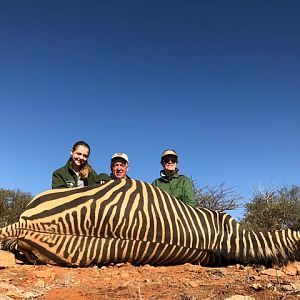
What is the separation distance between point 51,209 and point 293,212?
12789 mm

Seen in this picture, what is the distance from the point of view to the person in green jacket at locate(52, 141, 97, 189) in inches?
166

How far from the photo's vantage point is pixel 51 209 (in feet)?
10.8

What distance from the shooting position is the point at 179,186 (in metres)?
4.85

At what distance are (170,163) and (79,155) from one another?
128 cm

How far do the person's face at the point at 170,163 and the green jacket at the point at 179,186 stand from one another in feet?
0.26

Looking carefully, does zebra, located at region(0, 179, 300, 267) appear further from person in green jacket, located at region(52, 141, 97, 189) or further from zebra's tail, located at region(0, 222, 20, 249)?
person in green jacket, located at region(52, 141, 97, 189)

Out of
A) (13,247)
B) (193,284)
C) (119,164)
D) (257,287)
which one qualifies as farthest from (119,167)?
(257,287)

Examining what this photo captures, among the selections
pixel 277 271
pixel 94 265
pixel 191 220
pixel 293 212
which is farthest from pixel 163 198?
pixel 293 212

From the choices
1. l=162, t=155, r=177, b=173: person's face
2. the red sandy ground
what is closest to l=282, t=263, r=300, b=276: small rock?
the red sandy ground

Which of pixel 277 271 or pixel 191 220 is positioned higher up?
pixel 191 220

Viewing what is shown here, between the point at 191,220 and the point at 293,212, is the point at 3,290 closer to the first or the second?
the point at 191,220

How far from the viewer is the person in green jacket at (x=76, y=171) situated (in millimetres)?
4207

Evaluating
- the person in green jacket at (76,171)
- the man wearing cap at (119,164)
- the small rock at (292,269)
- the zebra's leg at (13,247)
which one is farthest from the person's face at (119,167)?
the small rock at (292,269)

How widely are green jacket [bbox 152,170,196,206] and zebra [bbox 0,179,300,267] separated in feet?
3.72
